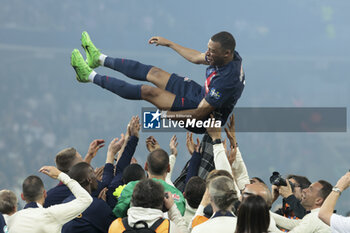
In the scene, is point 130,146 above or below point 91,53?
below

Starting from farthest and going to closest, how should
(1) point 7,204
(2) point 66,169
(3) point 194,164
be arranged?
1. (3) point 194,164
2. (2) point 66,169
3. (1) point 7,204

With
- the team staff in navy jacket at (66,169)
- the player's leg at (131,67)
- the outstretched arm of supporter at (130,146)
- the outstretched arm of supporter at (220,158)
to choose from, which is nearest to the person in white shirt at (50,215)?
the team staff in navy jacket at (66,169)

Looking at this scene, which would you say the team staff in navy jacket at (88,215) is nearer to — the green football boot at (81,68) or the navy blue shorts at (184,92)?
the navy blue shorts at (184,92)

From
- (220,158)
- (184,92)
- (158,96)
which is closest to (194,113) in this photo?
(184,92)

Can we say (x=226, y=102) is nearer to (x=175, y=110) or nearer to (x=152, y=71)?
(x=175, y=110)

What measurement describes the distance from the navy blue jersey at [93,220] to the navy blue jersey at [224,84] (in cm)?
139

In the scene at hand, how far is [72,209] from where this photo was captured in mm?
2717

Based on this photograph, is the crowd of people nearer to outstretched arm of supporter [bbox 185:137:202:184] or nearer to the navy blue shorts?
outstretched arm of supporter [bbox 185:137:202:184]

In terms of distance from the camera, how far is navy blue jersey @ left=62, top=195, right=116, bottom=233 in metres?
2.89

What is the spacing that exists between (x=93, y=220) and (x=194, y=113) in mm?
1501

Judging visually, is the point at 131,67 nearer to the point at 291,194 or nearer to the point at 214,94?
the point at 214,94

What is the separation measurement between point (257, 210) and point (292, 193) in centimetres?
147

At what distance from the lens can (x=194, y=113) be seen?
4.10 meters

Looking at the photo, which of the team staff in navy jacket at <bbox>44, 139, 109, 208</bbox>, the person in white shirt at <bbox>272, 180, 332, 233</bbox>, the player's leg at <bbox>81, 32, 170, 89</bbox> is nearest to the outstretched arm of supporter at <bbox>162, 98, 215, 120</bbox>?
the player's leg at <bbox>81, 32, 170, 89</bbox>
